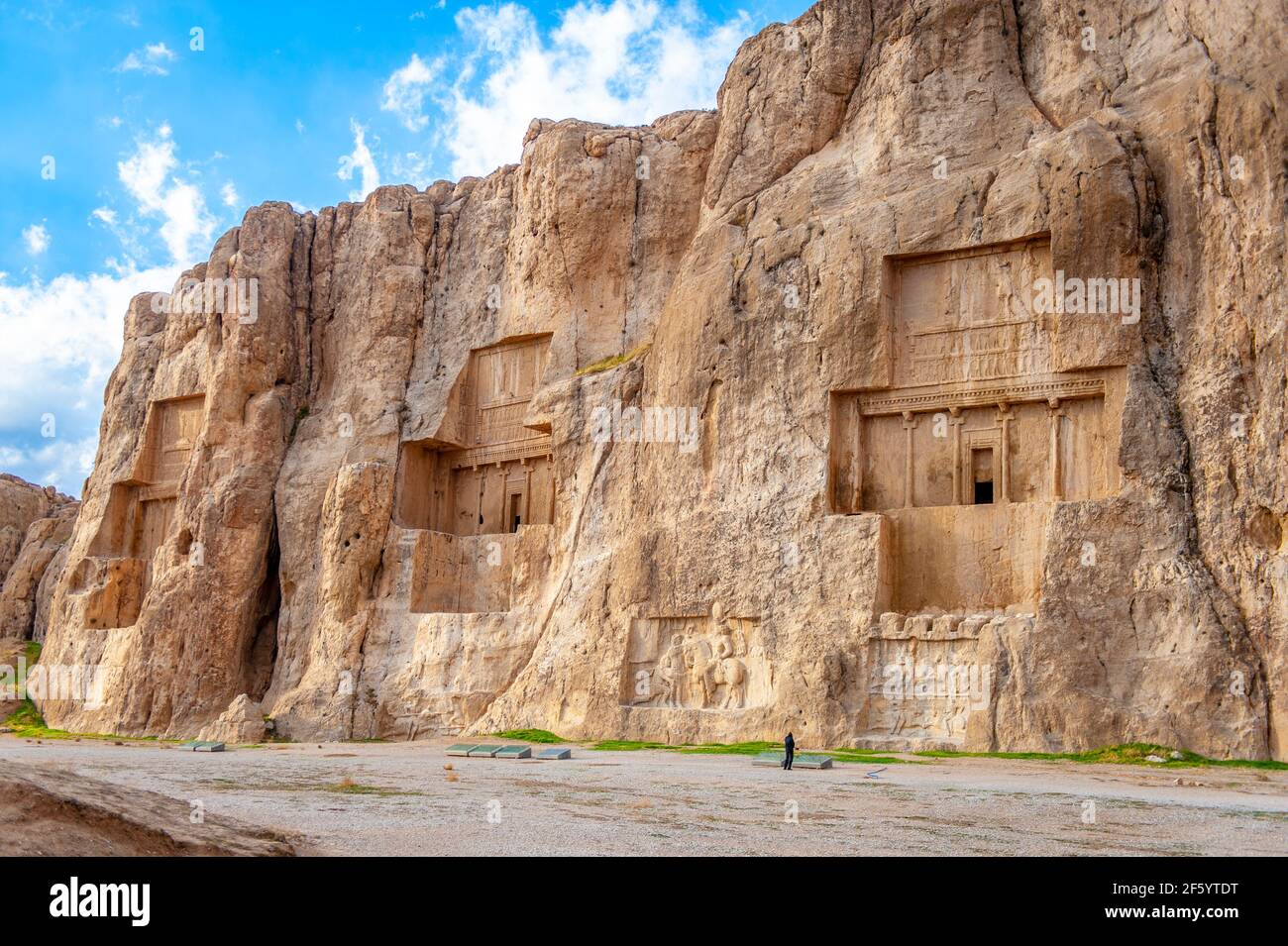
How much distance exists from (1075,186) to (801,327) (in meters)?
6.56

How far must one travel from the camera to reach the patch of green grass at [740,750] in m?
23.3

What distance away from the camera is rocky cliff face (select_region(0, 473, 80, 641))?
49.0m

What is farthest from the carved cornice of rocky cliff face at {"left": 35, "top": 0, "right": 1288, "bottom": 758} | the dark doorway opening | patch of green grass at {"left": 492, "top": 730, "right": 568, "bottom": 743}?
patch of green grass at {"left": 492, "top": 730, "right": 568, "bottom": 743}

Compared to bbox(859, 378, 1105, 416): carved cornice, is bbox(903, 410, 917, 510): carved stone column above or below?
below

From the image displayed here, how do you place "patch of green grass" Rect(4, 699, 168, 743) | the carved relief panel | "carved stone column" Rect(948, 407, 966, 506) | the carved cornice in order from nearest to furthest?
the carved cornice → the carved relief panel → "carved stone column" Rect(948, 407, 966, 506) → "patch of green grass" Rect(4, 699, 168, 743)

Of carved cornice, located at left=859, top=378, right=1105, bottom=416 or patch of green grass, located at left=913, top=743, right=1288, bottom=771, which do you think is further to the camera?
carved cornice, located at left=859, top=378, right=1105, bottom=416

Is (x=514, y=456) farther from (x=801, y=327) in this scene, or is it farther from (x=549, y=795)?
(x=549, y=795)

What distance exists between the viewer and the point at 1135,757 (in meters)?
22.3

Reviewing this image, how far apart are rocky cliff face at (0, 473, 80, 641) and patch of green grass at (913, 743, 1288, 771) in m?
38.3

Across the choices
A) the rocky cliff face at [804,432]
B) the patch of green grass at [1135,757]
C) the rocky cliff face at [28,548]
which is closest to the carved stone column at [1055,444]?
the rocky cliff face at [804,432]

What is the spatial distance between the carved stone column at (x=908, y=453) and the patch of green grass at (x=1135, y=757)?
22.5ft

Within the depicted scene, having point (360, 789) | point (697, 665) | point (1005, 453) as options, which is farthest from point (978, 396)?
point (360, 789)

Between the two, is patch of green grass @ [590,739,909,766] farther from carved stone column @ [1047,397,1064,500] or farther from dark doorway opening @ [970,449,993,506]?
carved stone column @ [1047,397,1064,500]
